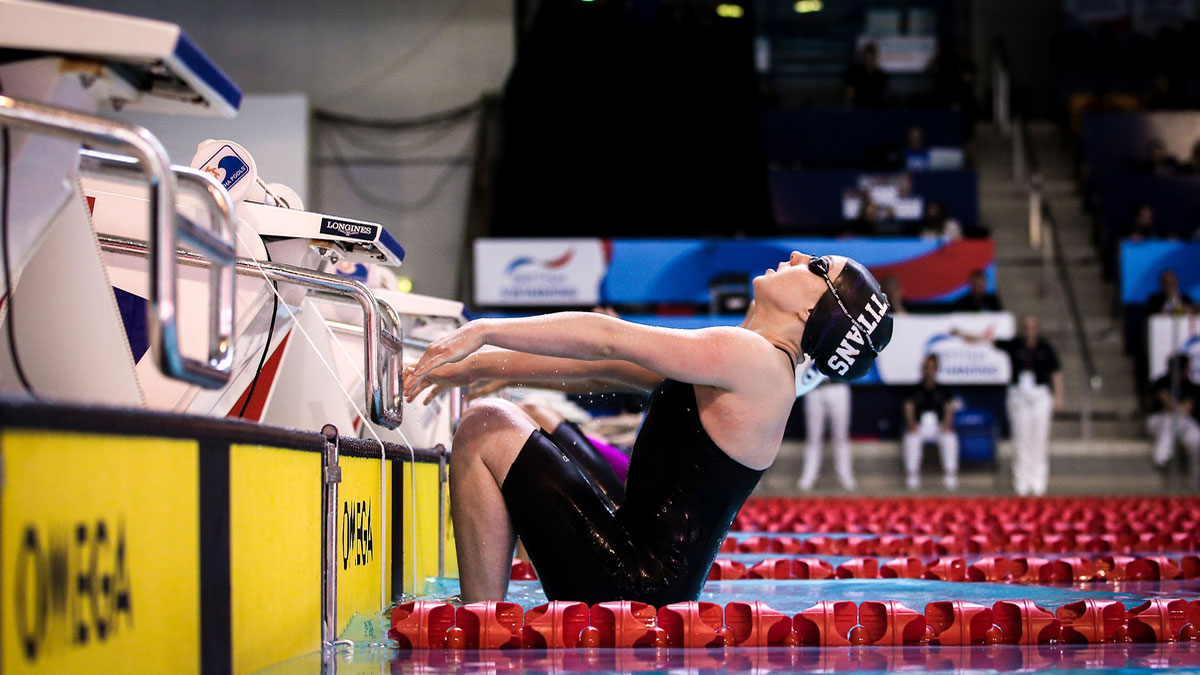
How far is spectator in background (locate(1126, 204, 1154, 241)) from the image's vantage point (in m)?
13.6

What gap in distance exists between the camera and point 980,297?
12.8 m

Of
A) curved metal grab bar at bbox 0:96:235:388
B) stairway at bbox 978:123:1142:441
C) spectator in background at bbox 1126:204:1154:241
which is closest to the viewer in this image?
curved metal grab bar at bbox 0:96:235:388

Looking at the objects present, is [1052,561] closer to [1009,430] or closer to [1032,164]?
[1009,430]

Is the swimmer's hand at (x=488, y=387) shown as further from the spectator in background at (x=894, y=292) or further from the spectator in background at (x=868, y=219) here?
the spectator in background at (x=868, y=219)

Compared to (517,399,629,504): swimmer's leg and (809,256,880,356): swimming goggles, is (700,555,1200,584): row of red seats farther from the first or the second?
(809,256,880,356): swimming goggles

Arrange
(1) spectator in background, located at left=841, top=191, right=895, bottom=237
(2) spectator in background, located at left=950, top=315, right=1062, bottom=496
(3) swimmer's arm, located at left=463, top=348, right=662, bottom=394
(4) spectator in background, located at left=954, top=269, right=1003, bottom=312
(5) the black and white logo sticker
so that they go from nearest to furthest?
1. (3) swimmer's arm, located at left=463, top=348, right=662, bottom=394
2. (5) the black and white logo sticker
3. (2) spectator in background, located at left=950, top=315, right=1062, bottom=496
4. (4) spectator in background, located at left=954, top=269, right=1003, bottom=312
5. (1) spectator in background, located at left=841, top=191, right=895, bottom=237

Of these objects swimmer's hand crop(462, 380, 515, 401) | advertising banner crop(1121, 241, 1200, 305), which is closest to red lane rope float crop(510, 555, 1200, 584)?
swimmer's hand crop(462, 380, 515, 401)

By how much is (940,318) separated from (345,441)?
11.0m

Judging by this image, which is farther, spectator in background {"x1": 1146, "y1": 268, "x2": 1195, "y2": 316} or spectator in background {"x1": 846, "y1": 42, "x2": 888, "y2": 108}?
spectator in background {"x1": 846, "y1": 42, "x2": 888, "y2": 108}

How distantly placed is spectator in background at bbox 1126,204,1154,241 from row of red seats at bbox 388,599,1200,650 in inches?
476

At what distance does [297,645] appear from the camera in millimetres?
2254

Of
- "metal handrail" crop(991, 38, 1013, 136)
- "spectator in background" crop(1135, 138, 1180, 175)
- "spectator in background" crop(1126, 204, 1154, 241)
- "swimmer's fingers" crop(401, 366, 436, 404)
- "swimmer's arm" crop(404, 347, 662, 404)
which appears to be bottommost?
"swimmer's fingers" crop(401, 366, 436, 404)

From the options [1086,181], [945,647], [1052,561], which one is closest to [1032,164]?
[1086,181]

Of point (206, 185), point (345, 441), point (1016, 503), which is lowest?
point (1016, 503)
